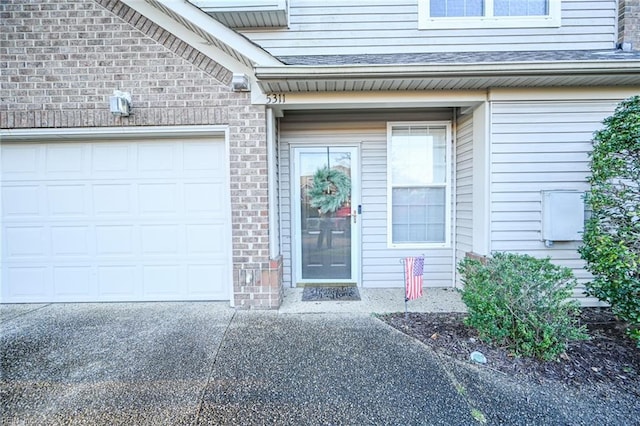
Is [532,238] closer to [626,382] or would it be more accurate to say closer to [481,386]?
[626,382]

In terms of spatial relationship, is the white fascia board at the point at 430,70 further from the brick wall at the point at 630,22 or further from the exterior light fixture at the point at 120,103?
the exterior light fixture at the point at 120,103

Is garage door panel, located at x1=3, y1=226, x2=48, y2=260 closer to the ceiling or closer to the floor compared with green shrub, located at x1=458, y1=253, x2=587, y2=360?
closer to the ceiling

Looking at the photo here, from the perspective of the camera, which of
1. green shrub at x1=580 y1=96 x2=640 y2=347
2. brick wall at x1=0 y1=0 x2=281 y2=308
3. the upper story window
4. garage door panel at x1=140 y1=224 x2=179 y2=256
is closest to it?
green shrub at x1=580 y1=96 x2=640 y2=347

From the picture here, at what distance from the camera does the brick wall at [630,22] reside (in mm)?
3985

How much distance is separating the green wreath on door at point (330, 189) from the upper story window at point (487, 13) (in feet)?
8.19

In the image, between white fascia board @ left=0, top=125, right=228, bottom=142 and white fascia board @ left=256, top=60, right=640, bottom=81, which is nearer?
white fascia board @ left=256, top=60, right=640, bottom=81

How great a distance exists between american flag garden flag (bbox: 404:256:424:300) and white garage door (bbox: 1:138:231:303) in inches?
89.4

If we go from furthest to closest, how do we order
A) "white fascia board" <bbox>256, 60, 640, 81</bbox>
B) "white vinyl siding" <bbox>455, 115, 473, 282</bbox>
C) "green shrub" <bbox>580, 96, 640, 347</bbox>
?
1. "white vinyl siding" <bbox>455, 115, 473, 282</bbox>
2. "white fascia board" <bbox>256, 60, 640, 81</bbox>
3. "green shrub" <bbox>580, 96, 640, 347</bbox>

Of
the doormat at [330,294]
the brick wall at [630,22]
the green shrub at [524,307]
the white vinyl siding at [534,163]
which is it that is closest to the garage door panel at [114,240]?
the doormat at [330,294]

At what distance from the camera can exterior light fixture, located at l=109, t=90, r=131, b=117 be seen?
3.37m

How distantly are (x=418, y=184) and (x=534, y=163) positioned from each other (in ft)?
4.78

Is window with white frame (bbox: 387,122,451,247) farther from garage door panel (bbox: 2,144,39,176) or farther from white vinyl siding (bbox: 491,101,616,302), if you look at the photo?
garage door panel (bbox: 2,144,39,176)

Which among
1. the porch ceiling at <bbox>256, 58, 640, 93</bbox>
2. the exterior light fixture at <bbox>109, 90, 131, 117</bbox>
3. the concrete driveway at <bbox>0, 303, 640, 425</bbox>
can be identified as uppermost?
the porch ceiling at <bbox>256, 58, 640, 93</bbox>

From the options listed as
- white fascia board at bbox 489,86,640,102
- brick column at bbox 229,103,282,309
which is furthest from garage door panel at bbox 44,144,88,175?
white fascia board at bbox 489,86,640,102
